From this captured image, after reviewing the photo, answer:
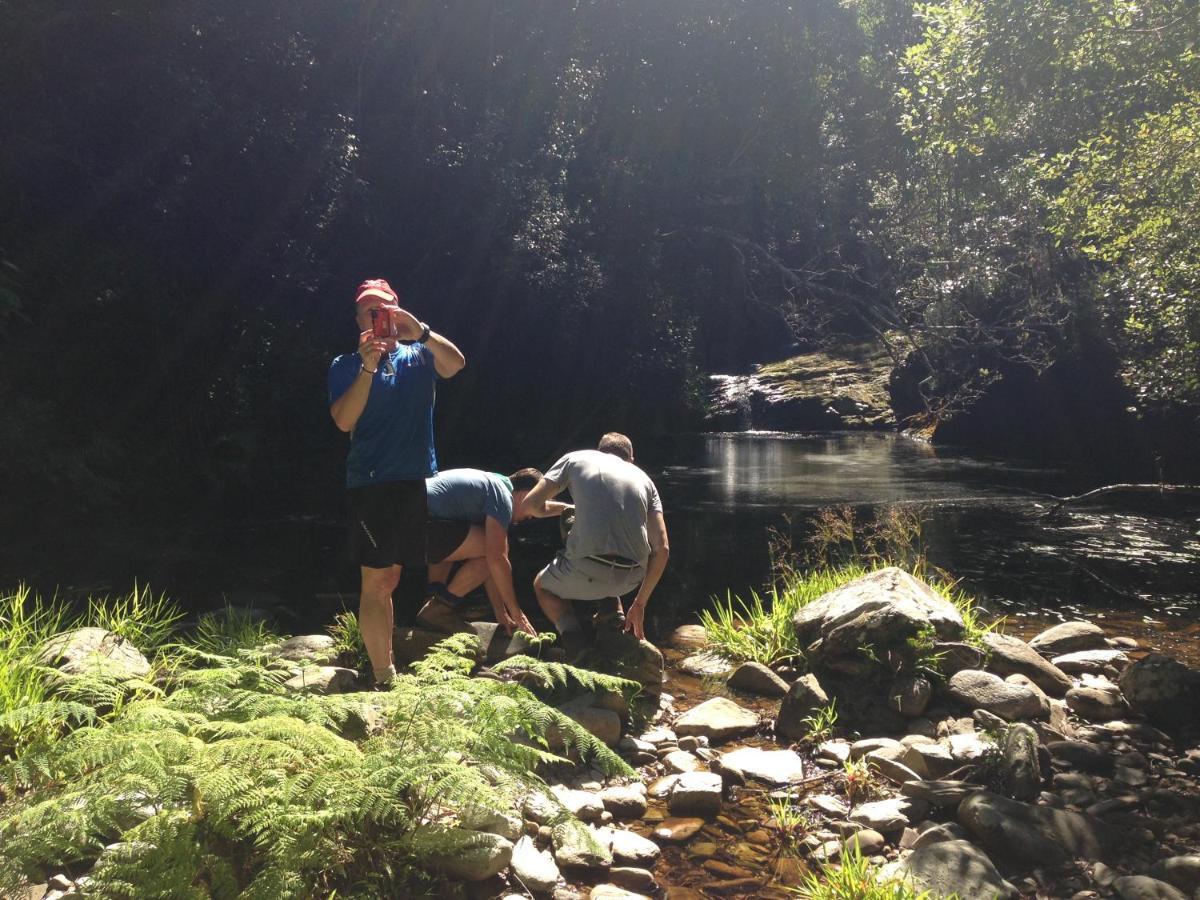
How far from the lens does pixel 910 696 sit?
5.31 metres

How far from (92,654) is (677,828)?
2.80 metres

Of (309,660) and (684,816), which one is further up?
(309,660)

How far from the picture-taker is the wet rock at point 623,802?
4184 mm

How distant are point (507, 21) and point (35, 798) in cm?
2327

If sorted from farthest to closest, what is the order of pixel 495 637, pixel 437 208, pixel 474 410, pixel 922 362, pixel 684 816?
pixel 922 362 → pixel 474 410 → pixel 437 208 → pixel 495 637 → pixel 684 816

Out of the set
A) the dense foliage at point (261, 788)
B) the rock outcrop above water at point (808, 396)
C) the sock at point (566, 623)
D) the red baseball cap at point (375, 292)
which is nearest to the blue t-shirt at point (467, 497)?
the sock at point (566, 623)

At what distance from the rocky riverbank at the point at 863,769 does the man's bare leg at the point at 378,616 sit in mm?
321

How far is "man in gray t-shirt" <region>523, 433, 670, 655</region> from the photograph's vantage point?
18.4 ft

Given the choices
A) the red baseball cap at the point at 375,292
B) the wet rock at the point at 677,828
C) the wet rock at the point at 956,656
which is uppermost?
the red baseball cap at the point at 375,292

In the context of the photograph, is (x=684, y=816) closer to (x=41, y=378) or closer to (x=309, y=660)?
(x=309, y=660)

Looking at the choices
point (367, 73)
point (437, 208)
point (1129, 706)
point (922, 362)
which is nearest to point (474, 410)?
point (437, 208)

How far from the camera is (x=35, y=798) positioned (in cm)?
313

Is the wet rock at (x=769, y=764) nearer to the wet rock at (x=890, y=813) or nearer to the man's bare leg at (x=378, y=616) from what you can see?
the wet rock at (x=890, y=813)

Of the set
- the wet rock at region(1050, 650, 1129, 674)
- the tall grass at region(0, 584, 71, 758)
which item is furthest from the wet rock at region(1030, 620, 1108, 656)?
the tall grass at region(0, 584, 71, 758)
